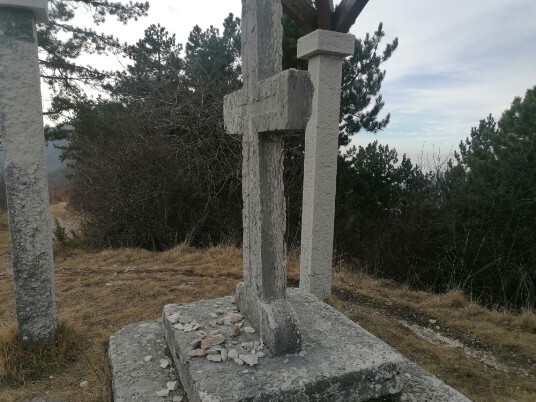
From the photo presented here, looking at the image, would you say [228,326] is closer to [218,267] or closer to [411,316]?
[411,316]

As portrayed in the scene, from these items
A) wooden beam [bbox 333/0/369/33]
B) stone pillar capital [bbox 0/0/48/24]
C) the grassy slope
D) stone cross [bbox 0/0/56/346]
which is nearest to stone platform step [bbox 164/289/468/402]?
the grassy slope

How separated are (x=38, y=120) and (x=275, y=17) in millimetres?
1874

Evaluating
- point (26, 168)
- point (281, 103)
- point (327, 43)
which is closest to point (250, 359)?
point (281, 103)

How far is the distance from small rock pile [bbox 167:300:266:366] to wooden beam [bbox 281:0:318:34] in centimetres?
274

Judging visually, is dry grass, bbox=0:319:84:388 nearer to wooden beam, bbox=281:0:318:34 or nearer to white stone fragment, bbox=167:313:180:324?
white stone fragment, bbox=167:313:180:324

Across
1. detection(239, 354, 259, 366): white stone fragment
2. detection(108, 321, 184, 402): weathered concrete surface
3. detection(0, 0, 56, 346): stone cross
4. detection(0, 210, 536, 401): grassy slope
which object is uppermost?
detection(0, 0, 56, 346): stone cross

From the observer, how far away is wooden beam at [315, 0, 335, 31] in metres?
3.51

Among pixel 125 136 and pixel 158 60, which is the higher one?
pixel 158 60

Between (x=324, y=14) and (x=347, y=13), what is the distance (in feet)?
0.72

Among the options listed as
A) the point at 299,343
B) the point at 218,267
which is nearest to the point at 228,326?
the point at 299,343

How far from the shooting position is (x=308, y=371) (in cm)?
182

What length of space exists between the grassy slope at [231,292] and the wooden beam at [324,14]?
2732mm

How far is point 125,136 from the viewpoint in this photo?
773 cm

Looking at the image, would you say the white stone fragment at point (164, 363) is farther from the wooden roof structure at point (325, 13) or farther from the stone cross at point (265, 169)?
the wooden roof structure at point (325, 13)
